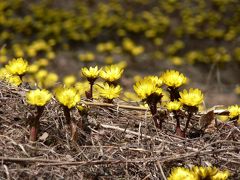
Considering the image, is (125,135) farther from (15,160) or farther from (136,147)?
(15,160)

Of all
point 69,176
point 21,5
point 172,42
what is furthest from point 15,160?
point 21,5

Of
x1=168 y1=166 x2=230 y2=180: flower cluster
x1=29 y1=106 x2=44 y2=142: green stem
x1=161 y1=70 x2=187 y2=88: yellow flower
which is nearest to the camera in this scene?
x1=168 y1=166 x2=230 y2=180: flower cluster

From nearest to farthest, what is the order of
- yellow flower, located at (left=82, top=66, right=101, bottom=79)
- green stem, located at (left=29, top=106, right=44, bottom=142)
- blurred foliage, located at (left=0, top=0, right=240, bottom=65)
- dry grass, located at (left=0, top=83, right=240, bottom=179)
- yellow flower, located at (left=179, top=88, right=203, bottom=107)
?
dry grass, located at (left=0, top=83, right=240, bottom=179) → green stem, located at (left=29, top=106, right=44, bottom=142) → yellow flower, located at (left=179, top=88, right=203, bottom=107) → yellow flower, located at (left=82, top=66, right=101, bottom=79) → blurred foliage, located at (left=0, top=0, right=240, bottom=65)

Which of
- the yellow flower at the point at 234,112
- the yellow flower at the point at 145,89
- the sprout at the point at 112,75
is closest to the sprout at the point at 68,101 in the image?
the yellow flower at the point at 145,89

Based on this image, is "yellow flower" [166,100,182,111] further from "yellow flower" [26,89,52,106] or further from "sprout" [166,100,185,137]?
"yellow flower" [26,89,52,106]

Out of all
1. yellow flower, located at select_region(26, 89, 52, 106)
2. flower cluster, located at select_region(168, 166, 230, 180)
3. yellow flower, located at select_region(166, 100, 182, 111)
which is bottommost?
flower cluster, located at select_region(168, 166, 230, 180)

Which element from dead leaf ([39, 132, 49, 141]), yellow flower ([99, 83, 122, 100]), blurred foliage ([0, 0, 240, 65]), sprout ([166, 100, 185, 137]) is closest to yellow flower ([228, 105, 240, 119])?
sprout ([166, 100, 185, 137])

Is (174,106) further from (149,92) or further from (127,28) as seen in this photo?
(127,28)
